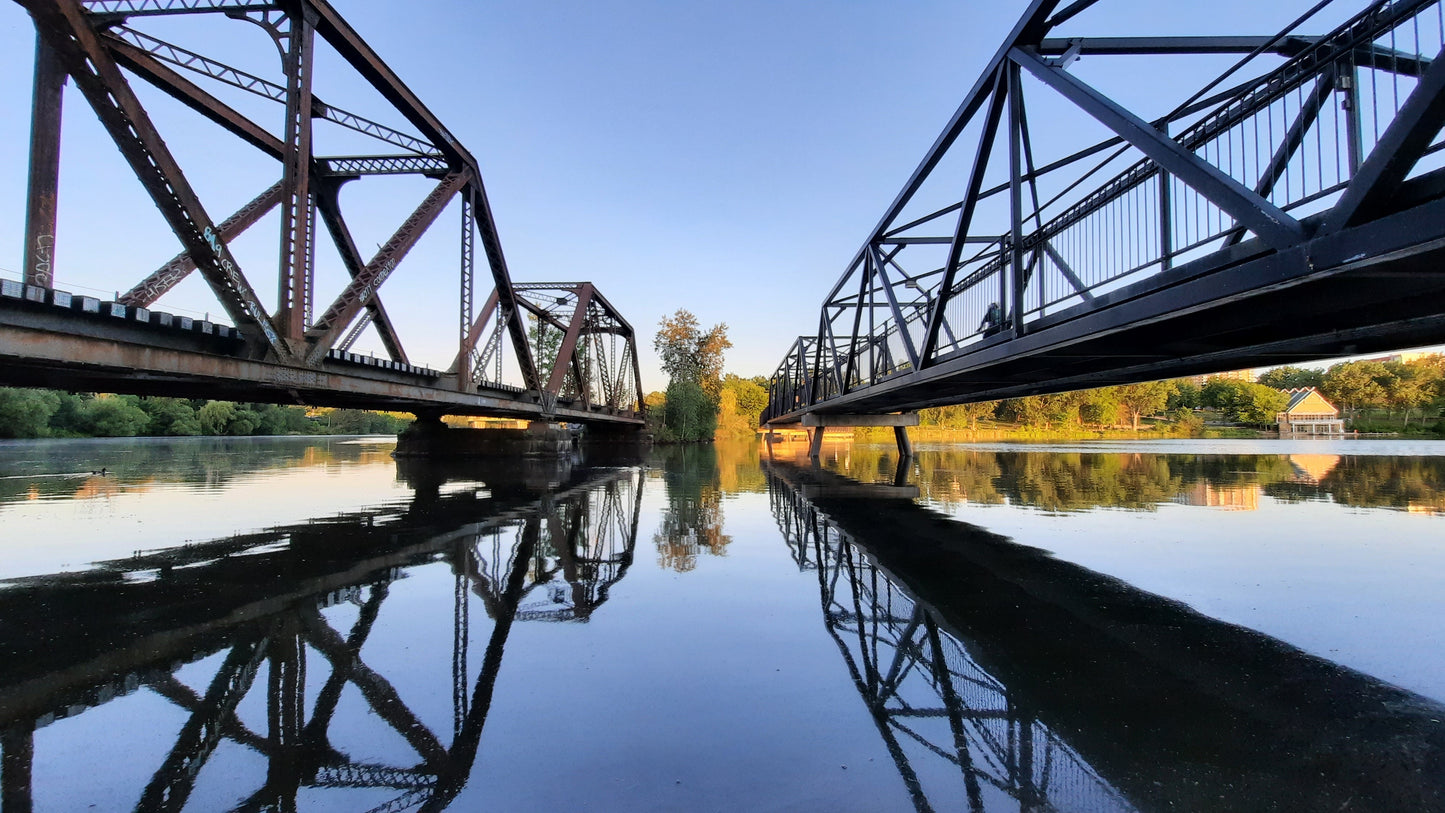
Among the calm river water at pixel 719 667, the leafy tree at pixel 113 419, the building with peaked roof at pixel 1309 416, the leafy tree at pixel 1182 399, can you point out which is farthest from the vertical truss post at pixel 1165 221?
the leafy tree at pixel 1182 399

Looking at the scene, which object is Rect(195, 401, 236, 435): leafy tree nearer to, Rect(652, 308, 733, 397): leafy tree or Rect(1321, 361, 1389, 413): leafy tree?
Rect(652, 308, 733, 397): leafy tree

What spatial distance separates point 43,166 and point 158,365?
2.74 m

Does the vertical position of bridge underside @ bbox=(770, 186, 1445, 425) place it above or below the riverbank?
above

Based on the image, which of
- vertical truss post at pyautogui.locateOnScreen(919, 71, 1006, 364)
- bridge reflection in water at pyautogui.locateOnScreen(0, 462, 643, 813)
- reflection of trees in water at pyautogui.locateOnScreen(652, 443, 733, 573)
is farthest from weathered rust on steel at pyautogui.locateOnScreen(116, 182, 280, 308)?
vertical truss post at pyautogui.locateOnScreen(919, 71, 1006, 364)

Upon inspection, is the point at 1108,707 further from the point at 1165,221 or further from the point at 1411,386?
the point at 1411,386

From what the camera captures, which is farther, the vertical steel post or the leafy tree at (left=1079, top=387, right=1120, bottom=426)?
the leafy tree at (left=1079, top=387, right=1120, bottom=426)

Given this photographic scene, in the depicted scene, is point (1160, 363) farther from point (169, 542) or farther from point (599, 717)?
point (169, 542)

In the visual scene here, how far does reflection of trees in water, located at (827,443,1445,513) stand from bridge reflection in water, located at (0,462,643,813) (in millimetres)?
8227

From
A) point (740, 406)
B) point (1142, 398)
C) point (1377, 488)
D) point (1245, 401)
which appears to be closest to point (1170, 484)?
point (1377, 488)

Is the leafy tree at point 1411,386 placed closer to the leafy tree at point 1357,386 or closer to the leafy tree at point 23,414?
the leafy tree at point 1357,386

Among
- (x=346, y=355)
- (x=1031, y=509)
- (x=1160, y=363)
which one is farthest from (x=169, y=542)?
(x=1160, y=363)

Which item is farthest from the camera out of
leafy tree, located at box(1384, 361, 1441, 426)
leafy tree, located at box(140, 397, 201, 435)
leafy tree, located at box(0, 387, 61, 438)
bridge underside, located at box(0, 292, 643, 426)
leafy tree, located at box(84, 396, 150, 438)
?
leafy tree, located at box(1384, 361, 1441, 426)

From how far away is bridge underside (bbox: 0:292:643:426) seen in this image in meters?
6.27

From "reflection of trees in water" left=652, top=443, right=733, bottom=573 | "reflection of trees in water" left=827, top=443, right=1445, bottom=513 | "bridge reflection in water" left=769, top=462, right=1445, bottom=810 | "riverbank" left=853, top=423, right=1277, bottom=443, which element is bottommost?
"bridge reflection in water" left=769, top=462, right=1445, bottom=810
